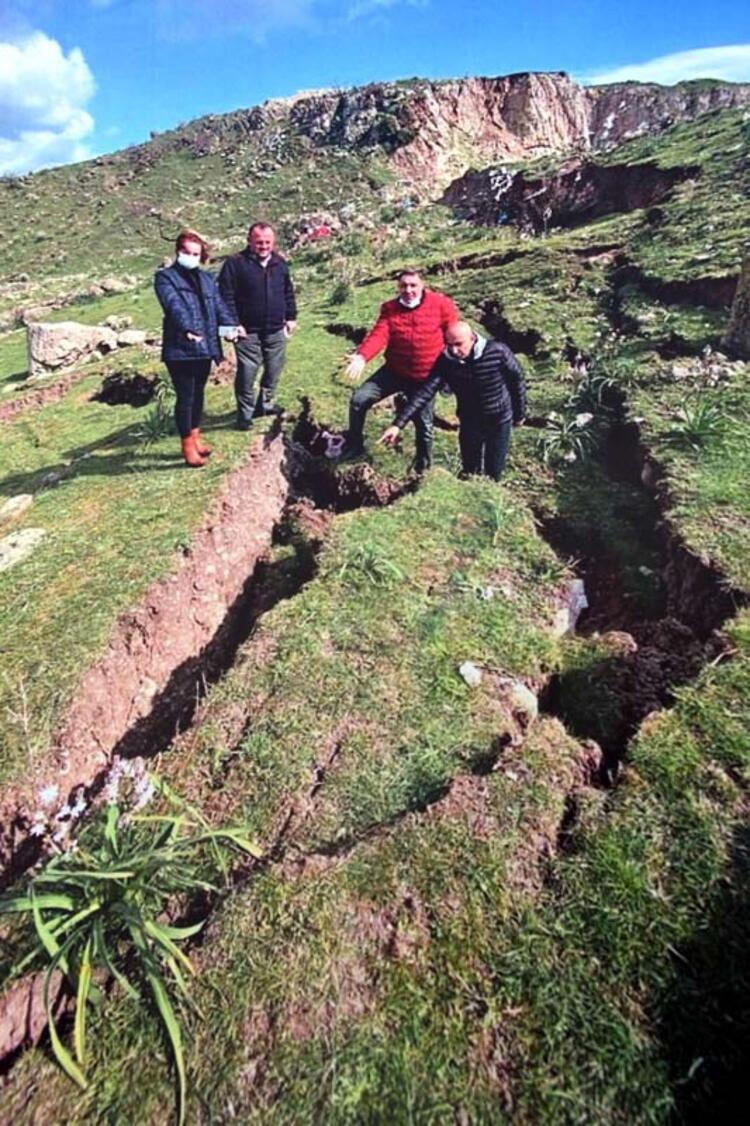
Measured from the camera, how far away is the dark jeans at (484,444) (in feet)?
20.5

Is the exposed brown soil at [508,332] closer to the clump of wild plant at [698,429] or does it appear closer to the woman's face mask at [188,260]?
the clump of wild plant at [698,429]

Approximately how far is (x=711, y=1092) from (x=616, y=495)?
483 cm

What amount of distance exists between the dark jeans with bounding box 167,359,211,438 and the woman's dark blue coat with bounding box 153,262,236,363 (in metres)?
0.11

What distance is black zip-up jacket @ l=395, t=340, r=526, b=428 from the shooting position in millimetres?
6008

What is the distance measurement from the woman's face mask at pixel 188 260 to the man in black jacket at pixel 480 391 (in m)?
2.21

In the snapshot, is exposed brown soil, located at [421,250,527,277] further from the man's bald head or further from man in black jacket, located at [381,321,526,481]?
the man's bald head

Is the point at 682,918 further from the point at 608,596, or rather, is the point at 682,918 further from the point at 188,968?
the point at 608,596

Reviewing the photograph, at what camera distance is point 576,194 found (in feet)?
66.2

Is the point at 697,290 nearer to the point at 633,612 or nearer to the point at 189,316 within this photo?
the point at 633,612

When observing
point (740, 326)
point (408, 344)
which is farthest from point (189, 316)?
point (740, 326)

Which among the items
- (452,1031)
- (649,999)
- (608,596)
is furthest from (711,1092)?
(608,596)

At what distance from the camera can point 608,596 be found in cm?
518

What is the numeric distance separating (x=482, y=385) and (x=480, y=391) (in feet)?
0.18

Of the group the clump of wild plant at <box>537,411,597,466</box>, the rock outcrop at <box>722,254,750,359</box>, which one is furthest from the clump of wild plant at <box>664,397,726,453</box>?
the rock outcrop at <box>722,254,750,359</box>
